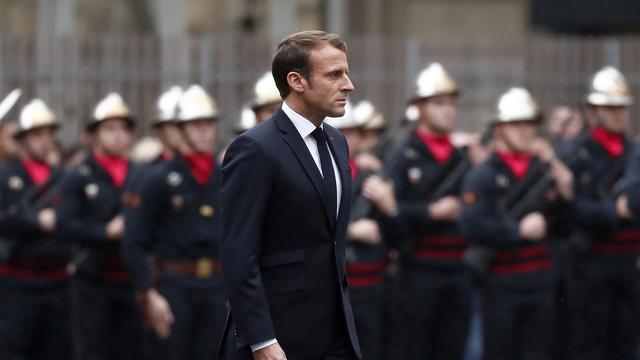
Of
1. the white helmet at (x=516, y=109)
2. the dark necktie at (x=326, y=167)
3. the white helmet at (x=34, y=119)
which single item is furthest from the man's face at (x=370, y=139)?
the dark necktie at (x=326, y=167)

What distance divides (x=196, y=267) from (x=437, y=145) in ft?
6.80

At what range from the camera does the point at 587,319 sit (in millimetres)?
10219

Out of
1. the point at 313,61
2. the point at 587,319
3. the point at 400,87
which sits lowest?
the point at 587,319

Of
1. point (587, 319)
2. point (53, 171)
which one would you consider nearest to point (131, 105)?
point (53, 171)

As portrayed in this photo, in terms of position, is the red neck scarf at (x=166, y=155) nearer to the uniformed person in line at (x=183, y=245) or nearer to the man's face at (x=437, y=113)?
the uniformed person in line at (x=183, y=245)

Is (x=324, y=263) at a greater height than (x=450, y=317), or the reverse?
→ (x=324, y=263)

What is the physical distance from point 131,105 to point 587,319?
5.48 metres

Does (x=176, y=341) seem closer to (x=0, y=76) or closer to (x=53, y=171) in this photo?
(x=53, y=171)

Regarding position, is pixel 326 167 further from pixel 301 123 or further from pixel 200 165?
pixel 200 165

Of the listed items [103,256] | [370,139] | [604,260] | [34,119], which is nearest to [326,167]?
[604,260]

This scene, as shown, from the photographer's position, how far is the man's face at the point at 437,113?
33.7 ft

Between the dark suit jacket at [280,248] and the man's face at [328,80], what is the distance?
0.56 feet

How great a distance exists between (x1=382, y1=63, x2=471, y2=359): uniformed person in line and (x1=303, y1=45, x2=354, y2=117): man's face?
4404mm

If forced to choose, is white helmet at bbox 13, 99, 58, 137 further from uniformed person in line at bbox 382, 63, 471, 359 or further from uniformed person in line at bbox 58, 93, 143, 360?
uniformed person in line at bbox 382, 63, 471, 359
